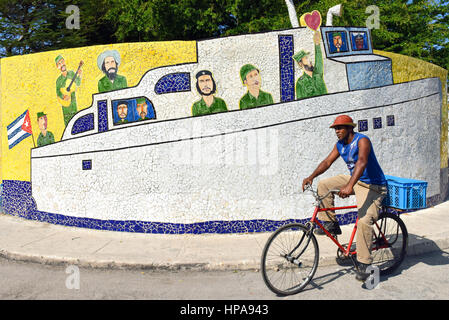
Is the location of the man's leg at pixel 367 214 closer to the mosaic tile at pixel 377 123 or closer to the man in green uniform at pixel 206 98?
the man in green uniform at pixel 206 98

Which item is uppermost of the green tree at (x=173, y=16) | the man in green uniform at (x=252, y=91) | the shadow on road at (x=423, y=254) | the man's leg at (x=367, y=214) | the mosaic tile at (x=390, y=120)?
the green tree at (x=173, y=16)

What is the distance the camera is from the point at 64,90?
19.8 ft

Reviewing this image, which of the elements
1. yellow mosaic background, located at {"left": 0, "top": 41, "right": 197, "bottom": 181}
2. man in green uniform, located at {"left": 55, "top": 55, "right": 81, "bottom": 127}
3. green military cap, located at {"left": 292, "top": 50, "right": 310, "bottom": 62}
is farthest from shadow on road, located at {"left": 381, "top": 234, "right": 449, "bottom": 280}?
man in green uniform, located at {"left": 55, "top": 55, "right": 81, "bottom": 127}

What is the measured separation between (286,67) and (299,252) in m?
3.46

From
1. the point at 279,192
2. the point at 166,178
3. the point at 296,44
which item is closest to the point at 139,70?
the point at 166,178

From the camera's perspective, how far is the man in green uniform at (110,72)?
573cm

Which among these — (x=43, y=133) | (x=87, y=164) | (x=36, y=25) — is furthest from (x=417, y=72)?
(x=36, y=25)

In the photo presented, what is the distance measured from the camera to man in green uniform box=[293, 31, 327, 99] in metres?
5.77

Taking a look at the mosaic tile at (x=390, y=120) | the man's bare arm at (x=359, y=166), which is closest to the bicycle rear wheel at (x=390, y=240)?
the man's bare arm at (x=359, y=166)

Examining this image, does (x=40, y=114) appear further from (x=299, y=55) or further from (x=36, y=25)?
(x=36, y=25)

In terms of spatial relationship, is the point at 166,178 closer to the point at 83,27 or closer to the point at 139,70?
the point at 139,70

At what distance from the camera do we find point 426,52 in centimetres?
1698

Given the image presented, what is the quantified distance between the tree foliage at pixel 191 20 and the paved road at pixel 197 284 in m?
9.90
